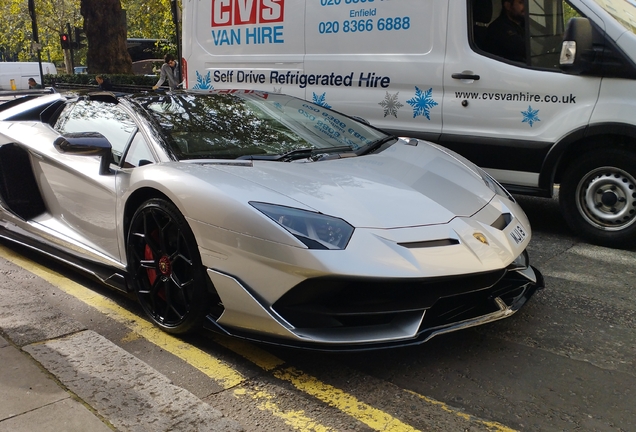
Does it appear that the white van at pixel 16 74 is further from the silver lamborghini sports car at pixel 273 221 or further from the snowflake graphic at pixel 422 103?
the silver lamborghini sports car at pixel 273 221

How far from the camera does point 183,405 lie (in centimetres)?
265

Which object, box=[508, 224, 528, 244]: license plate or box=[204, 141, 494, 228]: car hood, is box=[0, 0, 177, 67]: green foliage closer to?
box=[204, 141, 494, 228]: car hood

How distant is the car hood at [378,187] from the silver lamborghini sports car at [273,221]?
10mm

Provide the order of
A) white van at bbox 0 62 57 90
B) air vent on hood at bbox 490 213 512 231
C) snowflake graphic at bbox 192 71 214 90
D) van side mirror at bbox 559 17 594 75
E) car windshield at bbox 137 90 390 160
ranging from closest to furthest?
1. air vent on hood at bbox 490 213 512 231
2. car windshield at bbox 137 90 390 160
3. van side mirror at bbox 559 17 594 75
4. snowflake graphic at bbox 192 71 214 90
5. white van at bbox 0 62 57 90

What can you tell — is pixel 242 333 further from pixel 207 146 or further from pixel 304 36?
pixel 304 36

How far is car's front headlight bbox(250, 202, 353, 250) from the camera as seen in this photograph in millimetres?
2732

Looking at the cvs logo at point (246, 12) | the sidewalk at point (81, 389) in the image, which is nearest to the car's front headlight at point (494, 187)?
the sidewalk at point (81, 389)

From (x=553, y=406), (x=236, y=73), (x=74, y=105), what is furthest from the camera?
(x=236, y=73)

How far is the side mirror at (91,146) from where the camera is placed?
11.7ft

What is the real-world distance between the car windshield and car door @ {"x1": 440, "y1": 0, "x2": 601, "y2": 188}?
1.33 metres

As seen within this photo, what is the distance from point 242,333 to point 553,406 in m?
1.31

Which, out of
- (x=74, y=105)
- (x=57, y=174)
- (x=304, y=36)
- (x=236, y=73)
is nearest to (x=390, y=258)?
(x=57, y=174)

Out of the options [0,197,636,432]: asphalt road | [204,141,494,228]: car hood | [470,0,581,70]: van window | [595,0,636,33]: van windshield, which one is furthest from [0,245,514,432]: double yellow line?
[595,0,636,33]: van windshield

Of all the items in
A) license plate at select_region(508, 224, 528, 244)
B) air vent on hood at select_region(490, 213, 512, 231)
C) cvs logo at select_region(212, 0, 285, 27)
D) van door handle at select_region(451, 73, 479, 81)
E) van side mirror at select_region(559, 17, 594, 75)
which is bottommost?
license plate at select_region(508, 224, 528, 244)
